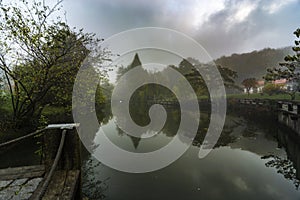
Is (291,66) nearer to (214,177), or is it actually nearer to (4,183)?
(214,177)

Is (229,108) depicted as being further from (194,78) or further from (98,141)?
(98,141)

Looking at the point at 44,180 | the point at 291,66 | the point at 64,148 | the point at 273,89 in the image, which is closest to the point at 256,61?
the point at 273,89

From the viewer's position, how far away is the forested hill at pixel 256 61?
52656 mm

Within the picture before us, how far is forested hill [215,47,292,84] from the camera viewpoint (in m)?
52.7

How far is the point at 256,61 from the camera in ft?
178

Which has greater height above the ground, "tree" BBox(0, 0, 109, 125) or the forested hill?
the forested hill

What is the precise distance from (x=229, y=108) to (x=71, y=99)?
913 inches

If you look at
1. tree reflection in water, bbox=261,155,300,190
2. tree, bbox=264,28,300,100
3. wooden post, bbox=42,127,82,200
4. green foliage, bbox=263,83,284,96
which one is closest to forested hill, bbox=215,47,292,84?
green foliage, bbox=263,83,284,96

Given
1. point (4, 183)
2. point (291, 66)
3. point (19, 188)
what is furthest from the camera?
point (291, 66)

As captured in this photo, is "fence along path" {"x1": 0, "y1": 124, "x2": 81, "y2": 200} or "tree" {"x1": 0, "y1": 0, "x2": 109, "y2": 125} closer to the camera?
"fence along path" {"x1": 0, "y1": 124, "x2": 81, "y2": 200}

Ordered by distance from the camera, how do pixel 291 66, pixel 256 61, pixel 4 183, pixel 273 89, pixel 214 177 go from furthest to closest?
1. pixel 256 61
2. pixel 273 89
3. pixel 291 66
4. pixel 214 177
5. pixel 4 183

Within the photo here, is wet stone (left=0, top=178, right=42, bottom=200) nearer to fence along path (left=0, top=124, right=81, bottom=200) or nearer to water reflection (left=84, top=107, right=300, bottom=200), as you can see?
fence along path (left=0, top=124, right=81, bottom=200)

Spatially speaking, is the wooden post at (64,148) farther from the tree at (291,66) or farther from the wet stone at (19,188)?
the tree at (291,66)

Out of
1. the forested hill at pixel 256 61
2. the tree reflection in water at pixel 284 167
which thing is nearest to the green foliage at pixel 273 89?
the forested hill at pixel 256 61
